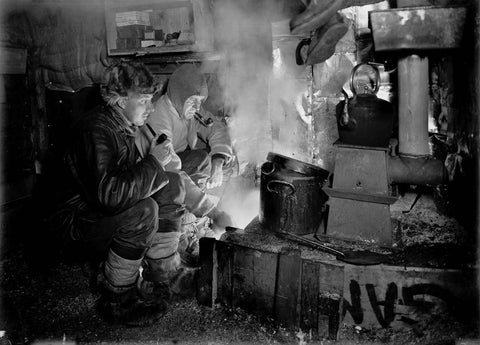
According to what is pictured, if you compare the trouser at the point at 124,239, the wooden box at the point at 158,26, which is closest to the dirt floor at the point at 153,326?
the trouser at the point at 124,239

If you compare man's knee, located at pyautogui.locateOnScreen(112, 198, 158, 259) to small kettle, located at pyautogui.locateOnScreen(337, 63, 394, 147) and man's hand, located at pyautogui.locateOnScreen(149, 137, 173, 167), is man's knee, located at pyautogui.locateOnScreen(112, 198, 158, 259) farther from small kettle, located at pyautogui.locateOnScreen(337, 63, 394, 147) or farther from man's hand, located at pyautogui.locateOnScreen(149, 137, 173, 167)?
small kettle, located at pyautogui.locateOnScreen(337, 63, 394, 147)

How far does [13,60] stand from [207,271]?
553 cm

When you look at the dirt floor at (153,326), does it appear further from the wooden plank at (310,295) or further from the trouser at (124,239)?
the trouser at (124,239)

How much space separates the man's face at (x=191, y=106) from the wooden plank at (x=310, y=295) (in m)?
2.78

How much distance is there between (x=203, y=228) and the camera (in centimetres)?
572

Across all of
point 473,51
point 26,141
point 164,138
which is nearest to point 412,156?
point 473,51

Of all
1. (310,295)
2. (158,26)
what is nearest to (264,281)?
(310,295)

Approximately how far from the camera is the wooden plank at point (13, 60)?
6203 millimetres

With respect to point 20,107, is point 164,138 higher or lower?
lower

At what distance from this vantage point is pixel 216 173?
5.32 metres

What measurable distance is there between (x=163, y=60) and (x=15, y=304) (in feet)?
13.7

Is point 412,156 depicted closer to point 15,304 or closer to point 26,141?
point 15,304

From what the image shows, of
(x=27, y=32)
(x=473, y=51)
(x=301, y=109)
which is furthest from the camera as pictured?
(x=27, y=32)

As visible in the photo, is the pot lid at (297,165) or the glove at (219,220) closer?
the pot lid at (297,165)
